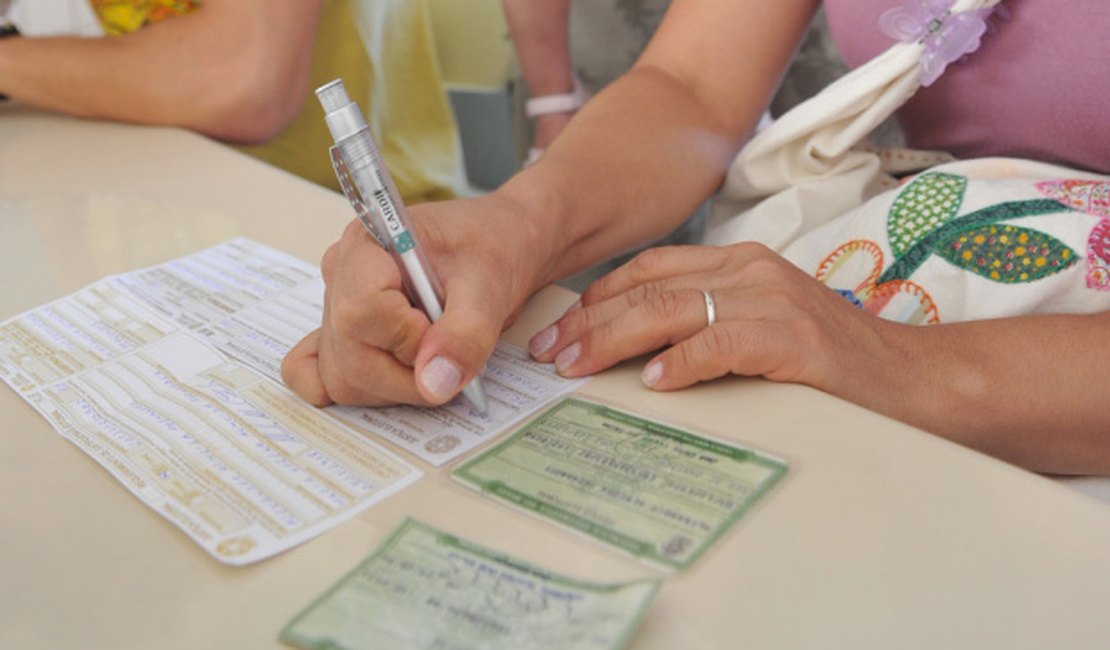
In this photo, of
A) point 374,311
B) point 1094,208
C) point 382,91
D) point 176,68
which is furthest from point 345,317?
point 382,91

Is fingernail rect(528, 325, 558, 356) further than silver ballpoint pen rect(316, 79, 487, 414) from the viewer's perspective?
Yes

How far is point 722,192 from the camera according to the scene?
0.95m

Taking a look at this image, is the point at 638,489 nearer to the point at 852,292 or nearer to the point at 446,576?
the point at 446,576

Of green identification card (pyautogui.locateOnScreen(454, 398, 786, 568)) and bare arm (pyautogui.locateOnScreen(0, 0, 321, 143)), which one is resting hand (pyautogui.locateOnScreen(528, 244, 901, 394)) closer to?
green identification card (pyautogui.locateOnScreen(454, 398, 786, 568))

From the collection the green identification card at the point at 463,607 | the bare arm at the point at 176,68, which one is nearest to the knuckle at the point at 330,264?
the green identification card at the point at 463,607

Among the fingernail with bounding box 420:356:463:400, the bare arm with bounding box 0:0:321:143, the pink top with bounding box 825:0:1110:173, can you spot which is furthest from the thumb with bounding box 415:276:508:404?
the bare arm with bounding box 0:0:321:143

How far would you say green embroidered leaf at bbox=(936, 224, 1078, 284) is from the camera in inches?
26.4

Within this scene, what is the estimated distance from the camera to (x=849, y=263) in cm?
76

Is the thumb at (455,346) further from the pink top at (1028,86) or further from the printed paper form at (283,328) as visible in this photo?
the pink top at (1028,86)

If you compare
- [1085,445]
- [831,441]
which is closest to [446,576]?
[831,441]

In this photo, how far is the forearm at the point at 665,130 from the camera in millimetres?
807

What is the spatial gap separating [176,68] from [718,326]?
0.79 meters

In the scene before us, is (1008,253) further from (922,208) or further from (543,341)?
(543,341)

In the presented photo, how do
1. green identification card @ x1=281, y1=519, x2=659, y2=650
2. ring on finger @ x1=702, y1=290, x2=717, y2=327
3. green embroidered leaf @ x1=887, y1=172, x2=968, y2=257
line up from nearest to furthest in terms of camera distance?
green identification card @ x1=281, y1=519, x2=659, y2=650
ring on finger @ x1=702, y1=290, x2=717, y2=327
green embroidered leaf @ x1=887, y1=172, x2=968, y2=257
